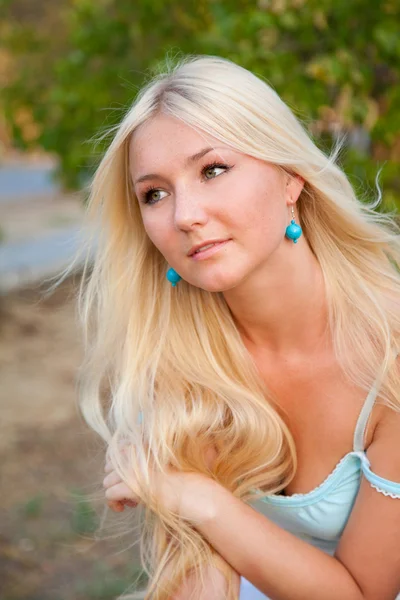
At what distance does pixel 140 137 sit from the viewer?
2.22m

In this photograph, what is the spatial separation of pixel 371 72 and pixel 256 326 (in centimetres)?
171

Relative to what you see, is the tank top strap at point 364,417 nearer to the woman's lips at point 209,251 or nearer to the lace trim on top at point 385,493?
the lace trim on top at point 385,493

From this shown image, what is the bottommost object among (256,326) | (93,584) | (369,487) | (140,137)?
(93,584)

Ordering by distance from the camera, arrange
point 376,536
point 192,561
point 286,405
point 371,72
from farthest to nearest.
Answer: point 371,72 < point 286,405 < point 192,561 < point 376,536

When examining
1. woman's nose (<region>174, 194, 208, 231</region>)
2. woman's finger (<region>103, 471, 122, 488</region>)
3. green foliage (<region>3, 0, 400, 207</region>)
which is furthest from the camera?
green foliage (<region>3, 0, 400, 207</region>)

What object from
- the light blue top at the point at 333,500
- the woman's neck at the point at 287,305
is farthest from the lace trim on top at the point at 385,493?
the woman's neck at the point at 287,305

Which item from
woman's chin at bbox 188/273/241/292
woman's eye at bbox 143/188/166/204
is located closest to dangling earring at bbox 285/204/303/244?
woman's chin at bbox 188/273/241/292

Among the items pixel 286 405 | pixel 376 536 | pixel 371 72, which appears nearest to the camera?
pixel 376 536

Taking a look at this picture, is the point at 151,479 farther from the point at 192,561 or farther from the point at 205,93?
the point at 205,93

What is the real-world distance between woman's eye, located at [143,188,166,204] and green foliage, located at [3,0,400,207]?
602 mm

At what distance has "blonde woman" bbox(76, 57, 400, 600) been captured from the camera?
7.07 ft

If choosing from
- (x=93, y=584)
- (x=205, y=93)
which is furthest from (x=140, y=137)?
(x=93, y=584)

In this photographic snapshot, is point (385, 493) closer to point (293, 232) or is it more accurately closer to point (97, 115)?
point (293, 232)

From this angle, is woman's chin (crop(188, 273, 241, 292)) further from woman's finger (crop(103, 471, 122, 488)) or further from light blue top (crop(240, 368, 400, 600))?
woman's finger (crop(103, 471, 122, 488))
